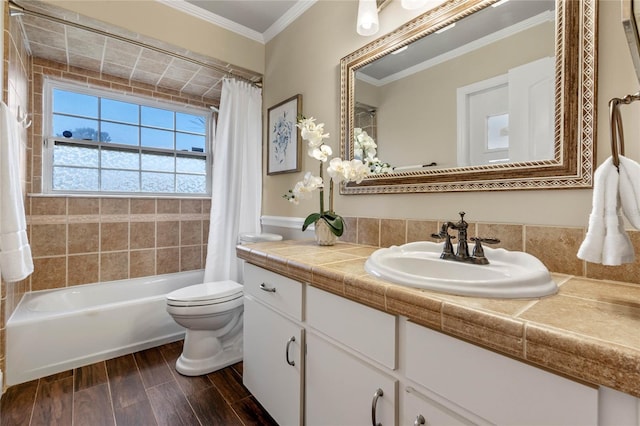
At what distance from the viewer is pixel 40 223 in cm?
225

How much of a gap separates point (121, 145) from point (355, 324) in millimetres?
2789

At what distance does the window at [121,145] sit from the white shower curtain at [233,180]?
2.64 feet

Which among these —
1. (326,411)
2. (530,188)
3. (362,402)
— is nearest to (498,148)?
(530,188)

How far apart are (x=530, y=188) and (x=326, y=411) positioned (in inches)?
42.2

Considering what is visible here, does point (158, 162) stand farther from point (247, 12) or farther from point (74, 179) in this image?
point (247, 12)

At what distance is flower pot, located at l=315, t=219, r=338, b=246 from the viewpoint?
1.55 metres

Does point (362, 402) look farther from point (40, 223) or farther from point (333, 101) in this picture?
point (40, 223)

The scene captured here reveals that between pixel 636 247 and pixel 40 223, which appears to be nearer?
pixel 636 247

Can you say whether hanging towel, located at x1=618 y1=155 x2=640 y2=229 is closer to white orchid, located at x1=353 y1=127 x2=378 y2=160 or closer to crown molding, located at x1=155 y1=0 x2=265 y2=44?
white orchid, located at x1=353 y1=127 x2=378 y2=160

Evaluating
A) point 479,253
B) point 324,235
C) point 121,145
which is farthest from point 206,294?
point 121,145

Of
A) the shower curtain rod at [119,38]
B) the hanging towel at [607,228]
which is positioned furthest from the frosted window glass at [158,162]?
the hanging towel at [607,228]

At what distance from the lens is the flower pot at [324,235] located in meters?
1.55

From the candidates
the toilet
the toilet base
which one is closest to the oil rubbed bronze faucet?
the toilet

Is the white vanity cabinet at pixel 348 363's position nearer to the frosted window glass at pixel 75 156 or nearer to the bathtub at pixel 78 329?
the bathtub at pixel 78 329
